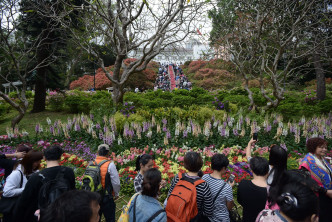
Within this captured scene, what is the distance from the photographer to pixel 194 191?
2.47 metres

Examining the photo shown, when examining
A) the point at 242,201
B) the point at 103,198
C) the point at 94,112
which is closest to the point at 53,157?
the point at 103,198

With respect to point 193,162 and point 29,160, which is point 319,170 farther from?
point 29,160

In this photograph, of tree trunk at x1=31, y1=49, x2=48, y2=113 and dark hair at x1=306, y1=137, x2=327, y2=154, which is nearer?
dark hair at x1=306, y1=137, x2=327, y2=154

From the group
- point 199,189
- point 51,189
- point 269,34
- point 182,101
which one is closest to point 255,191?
point 199,189

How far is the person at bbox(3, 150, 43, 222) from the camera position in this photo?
2.78 m

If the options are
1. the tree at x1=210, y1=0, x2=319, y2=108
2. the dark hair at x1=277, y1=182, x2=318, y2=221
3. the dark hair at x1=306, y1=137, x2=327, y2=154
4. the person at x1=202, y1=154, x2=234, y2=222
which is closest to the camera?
the dark hair at x1=277, y1=182, x2=318, y2=221

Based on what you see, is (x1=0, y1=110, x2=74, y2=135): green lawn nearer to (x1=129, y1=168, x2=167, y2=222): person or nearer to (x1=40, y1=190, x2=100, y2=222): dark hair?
(x1=129, y1=168, x2=167, y2=222): person

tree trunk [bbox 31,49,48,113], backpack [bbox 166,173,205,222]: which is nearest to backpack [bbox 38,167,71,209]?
backpack [bbox 166,173,205,222]

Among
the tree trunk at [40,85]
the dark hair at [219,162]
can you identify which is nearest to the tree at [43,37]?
the tree trunk at [40,85]

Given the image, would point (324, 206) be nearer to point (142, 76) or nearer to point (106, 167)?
point (106, 167)

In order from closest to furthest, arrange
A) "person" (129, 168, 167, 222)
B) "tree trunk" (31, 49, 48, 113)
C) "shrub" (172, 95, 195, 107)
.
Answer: "person" (129, 168, 167, 222), "tree trunk" (31, 49, 48, 113), "shrub" (172, 95, 195, 107)

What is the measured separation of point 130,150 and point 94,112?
11.2 ft

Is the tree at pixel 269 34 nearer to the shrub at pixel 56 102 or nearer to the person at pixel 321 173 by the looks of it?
the person at pixel 321 173

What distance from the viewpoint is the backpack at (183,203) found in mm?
2422
